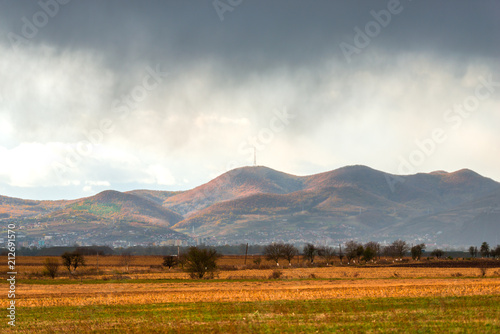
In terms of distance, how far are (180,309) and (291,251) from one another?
111 m

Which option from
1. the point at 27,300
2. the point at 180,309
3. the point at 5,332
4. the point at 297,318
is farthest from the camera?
the point at 27,300

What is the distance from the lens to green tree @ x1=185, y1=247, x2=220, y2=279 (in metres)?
78.3

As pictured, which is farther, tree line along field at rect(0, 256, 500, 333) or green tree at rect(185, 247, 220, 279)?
Answer: green tree at rect(185, 247, 220, 279)

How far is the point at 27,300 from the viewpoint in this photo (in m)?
42.9

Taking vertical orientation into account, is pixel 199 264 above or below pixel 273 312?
above

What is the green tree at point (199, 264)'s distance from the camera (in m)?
78.3

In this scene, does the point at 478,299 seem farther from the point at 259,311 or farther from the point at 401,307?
the point at 259,311

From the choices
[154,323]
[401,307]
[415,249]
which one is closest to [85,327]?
[154,323]

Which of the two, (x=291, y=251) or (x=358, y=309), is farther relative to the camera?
(x=291, y=251)

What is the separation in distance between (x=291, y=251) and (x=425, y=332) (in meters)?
122

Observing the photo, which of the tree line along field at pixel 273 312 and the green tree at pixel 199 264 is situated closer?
the tree line along field at pixel 273 312

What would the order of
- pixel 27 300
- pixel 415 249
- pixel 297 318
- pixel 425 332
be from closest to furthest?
1. pixel 425 332
2. pixel 297 318
3. pixel 27 300
4. pixel 415 249

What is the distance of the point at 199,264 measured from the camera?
7838 cm

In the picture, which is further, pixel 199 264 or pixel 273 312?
pixel 199 264
